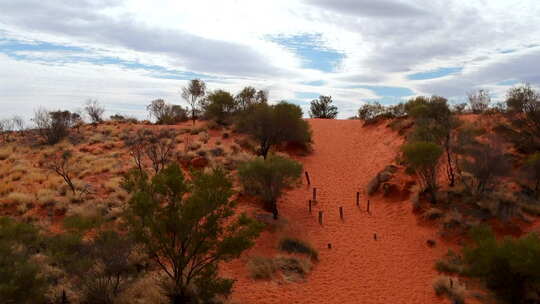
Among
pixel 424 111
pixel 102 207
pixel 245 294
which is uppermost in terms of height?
pixel 424 111

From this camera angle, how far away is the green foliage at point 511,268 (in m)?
9.39

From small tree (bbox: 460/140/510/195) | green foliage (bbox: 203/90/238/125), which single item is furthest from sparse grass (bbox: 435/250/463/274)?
green foliage (bbox: 203/90/238/125)

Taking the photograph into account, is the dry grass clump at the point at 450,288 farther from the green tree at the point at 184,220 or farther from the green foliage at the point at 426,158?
the green tree at the point at 184,220

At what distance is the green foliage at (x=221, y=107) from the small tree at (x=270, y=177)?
63.7ft

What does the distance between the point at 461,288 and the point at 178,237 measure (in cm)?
942

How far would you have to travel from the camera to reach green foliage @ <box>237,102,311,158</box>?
87.5ft

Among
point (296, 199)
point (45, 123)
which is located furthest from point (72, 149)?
point (296, 199)

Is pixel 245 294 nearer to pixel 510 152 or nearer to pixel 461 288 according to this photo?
pixel 461 288

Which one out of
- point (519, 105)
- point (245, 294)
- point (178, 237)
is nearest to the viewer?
point (178, 237)

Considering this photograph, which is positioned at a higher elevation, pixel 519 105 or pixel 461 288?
pixel 519 105

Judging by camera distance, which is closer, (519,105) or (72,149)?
(519,105)

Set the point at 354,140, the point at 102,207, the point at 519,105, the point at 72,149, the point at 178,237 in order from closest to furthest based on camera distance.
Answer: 1. the point at 178,237
2. the point at 102,207
3. the point at 519,105
4. the point at 72,149
5. the point at 354,140

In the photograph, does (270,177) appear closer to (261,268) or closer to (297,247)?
(297,247)

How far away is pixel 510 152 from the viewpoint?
20344mm
